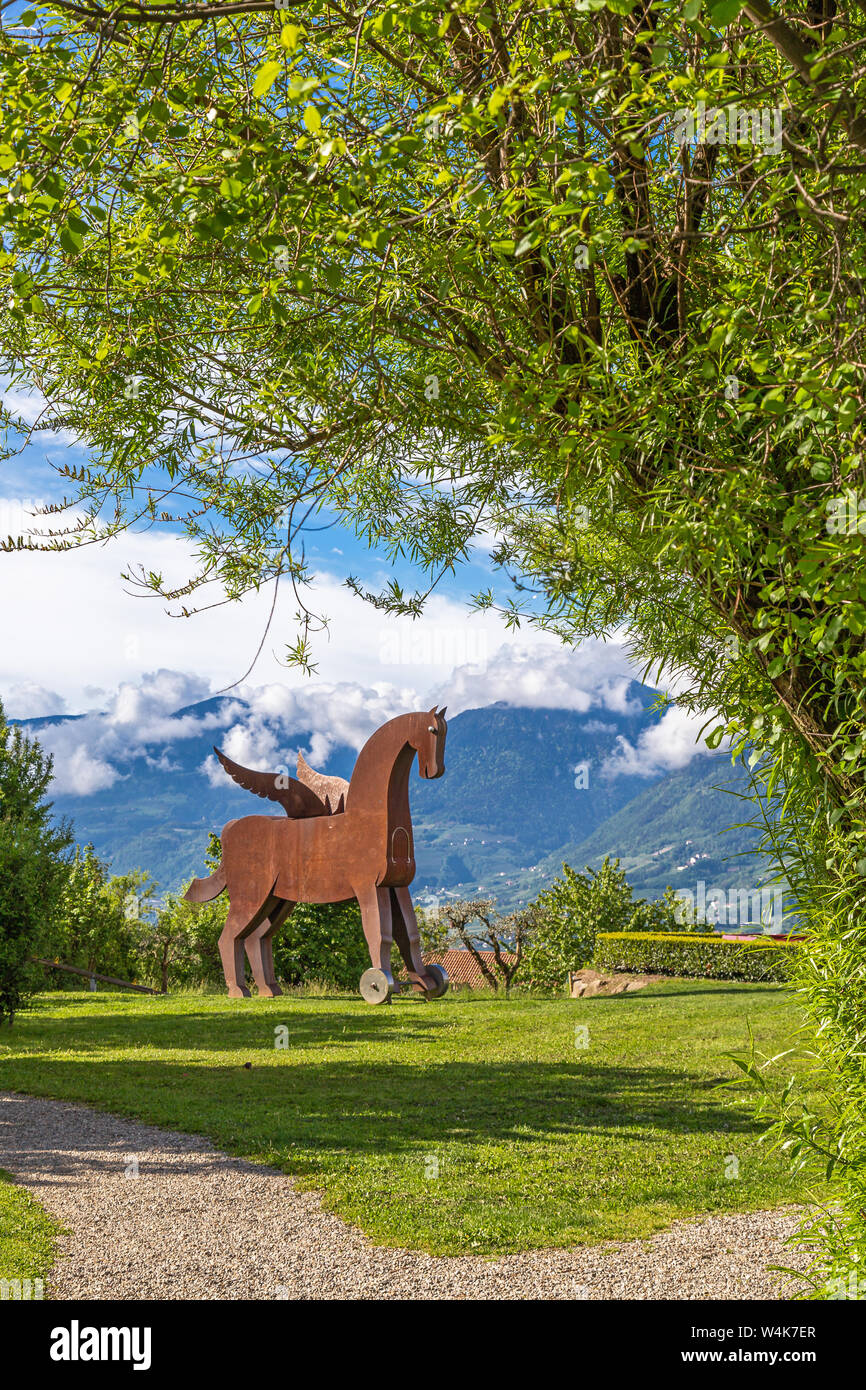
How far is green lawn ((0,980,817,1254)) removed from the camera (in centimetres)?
586

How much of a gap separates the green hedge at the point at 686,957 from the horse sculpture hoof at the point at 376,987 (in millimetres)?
5418

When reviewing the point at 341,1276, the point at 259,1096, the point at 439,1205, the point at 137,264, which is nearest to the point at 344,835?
the point at 259,1096

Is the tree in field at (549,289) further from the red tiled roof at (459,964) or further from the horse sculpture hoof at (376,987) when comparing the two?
the red tiled roof at (459,964)

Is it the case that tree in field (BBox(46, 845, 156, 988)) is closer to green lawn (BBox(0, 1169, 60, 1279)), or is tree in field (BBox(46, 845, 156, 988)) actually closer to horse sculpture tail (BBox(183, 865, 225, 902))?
horse sculpture tail (BBox(183, 865, 225, 902))

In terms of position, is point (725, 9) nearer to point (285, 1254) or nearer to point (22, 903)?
point (285, 1254)

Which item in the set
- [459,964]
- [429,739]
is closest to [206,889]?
[429,739]

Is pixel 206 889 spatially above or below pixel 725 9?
below

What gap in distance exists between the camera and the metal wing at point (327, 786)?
51.2 ft

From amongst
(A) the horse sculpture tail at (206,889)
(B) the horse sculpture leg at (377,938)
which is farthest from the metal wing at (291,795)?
(B) the horse sculpture leg at (377,938)

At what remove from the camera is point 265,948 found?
16688 millimetres

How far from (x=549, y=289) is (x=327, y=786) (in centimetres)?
1326

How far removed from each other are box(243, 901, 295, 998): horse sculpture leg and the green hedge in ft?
20.0

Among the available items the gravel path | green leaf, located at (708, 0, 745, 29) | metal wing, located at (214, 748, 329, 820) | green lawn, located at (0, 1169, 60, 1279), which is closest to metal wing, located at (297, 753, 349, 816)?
metal wing, located at (214, 748, 329, 820)

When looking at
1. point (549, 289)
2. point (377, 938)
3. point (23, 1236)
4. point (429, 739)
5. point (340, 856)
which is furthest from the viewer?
point (340, 856)
